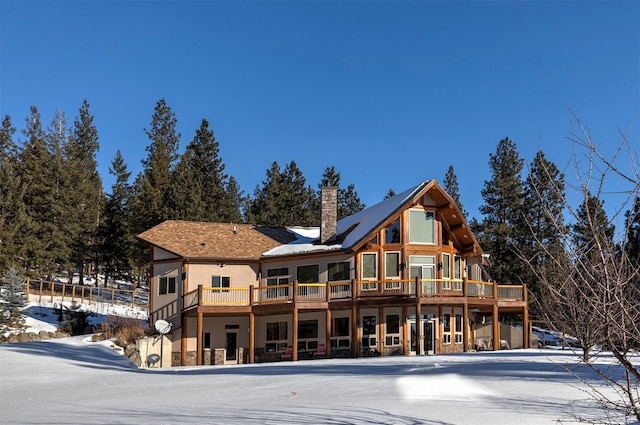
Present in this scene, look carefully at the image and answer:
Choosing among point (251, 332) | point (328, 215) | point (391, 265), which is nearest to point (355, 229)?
point (328, 215)

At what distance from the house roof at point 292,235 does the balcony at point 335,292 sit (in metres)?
1.97

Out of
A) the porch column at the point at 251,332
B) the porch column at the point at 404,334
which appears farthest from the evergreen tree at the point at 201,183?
the porch column at the point at 404,334

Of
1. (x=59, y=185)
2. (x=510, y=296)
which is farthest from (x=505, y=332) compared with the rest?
(x=59, y=185)

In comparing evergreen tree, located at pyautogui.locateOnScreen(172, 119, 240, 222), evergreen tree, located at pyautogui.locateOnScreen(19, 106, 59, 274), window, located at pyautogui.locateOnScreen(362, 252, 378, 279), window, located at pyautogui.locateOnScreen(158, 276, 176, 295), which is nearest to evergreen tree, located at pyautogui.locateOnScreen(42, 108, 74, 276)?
evergreen tree, located at pyautogui.locateOnScreen(19, 106, 59, 274)

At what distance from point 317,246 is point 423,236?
5042mm

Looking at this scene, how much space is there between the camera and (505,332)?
1318 inches

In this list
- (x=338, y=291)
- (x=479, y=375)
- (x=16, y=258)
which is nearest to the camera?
(x=479, y=375)

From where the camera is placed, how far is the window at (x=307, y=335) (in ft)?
98.3

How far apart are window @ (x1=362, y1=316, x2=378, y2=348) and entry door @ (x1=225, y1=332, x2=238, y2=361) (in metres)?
6.36

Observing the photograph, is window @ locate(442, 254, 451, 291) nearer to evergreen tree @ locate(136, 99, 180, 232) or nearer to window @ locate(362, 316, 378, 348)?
window @ locate(362, 316, 378, 348)

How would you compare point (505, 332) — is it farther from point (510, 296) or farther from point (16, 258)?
point (16, 258)

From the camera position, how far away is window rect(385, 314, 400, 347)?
29.3 meters

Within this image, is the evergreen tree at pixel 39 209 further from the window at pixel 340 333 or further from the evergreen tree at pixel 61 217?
the window at pixel 340 333

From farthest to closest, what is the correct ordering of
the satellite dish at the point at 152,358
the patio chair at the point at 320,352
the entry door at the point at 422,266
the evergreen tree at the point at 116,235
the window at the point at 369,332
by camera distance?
the evergreen tree at the point at 116,235 < the entry door at the point at 422,266 < the window at the point at 369,332 < the patio chair at the point at 320,352 < the satellite dish at the point at 152,358
